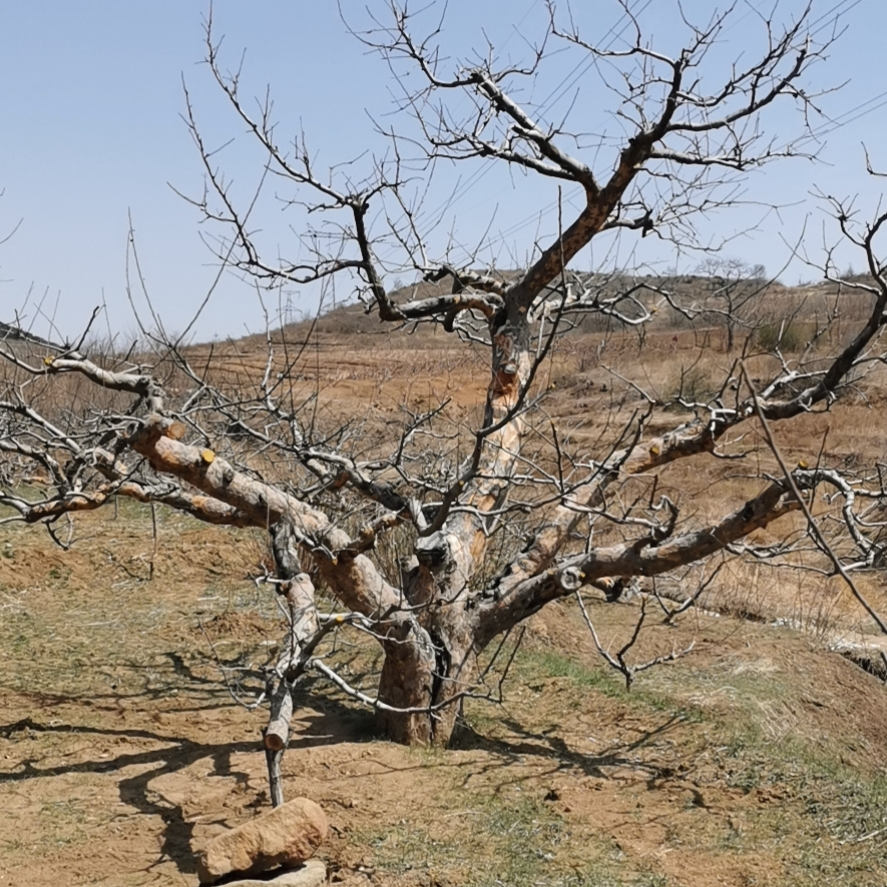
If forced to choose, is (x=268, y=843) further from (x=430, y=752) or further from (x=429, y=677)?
(x=429, y=677)

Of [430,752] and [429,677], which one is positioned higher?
[429,677]

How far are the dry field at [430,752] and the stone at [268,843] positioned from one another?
228 millimetres

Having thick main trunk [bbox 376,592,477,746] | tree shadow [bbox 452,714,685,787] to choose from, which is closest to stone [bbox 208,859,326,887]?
tree shadow [bbox 452,714,685,787]

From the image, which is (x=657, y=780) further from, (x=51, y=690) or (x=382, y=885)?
(x=51, y=690)

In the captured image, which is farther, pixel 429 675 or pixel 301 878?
pixel 429 675

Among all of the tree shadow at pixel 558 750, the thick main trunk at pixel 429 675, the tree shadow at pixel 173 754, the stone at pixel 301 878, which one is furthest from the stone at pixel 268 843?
the thick main trunk at pixel 429 675

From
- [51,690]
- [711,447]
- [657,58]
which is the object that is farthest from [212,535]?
[657,58]

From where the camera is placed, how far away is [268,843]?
3854mm

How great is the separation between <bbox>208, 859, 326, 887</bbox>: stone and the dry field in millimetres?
99

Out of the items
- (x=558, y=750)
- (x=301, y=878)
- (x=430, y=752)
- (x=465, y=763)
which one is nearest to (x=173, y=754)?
(x=430, y=752)

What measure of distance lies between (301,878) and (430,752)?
5.35 feet

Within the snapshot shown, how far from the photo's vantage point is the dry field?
4.33 metres

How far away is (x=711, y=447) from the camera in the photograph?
6078mm

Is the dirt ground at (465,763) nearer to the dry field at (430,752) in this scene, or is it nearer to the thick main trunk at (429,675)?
the dry field at (430,752)
